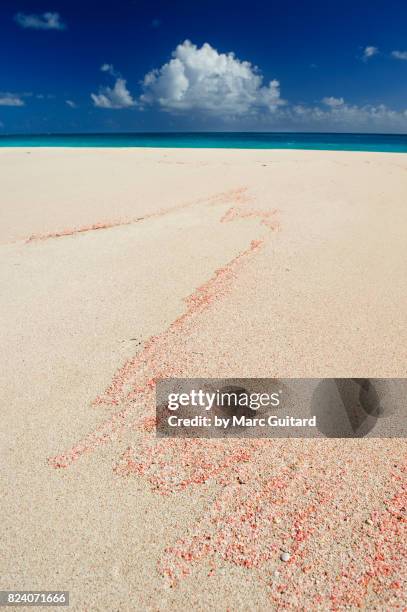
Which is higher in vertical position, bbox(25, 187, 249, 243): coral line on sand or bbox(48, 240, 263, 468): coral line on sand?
bbox(25, 187, 249, 243): coral line on sand

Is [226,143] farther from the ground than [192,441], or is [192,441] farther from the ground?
→ [226,143]

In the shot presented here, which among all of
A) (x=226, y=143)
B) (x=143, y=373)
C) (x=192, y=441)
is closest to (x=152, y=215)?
(x=143, y=373)

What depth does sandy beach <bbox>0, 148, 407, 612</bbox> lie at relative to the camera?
124 cm

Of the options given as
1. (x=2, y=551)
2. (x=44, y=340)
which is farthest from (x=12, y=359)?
(x=2, y=551)

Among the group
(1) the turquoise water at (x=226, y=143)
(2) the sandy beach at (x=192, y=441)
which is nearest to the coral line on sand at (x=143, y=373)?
(2) the sandy beach at (x=192, y=441)

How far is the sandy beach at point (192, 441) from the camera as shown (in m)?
1.24

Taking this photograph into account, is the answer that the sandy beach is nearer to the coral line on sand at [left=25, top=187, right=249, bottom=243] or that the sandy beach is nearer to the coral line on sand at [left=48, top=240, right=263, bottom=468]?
the coral line on sand at [left=48, top=240, right=263, bottom=468]

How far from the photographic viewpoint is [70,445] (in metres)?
1.67

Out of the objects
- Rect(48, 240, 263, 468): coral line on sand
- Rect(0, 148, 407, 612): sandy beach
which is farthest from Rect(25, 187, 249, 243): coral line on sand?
Rect(48, 240, 263, 468): coral line on sand

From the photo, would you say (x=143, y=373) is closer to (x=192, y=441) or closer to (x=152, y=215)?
Result: (x=192, y=441)

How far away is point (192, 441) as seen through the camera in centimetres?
170

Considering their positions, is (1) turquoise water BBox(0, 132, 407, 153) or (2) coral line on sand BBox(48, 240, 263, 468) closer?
(2) coral line on sand BBox(48, 240, 263, 468)

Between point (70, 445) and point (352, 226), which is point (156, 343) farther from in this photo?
point (352, 226)

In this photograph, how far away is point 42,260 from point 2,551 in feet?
9.46
